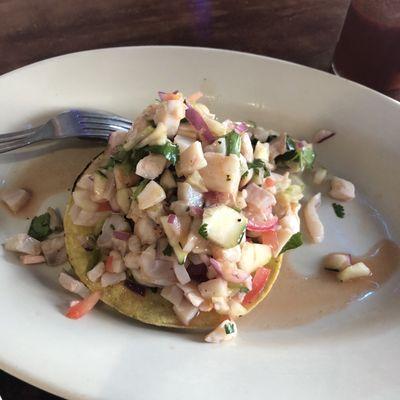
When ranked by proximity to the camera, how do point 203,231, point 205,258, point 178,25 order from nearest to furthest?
point 203,231
point 205,258
point 178,25

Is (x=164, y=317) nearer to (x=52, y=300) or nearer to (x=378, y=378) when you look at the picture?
(x=52, y=300)

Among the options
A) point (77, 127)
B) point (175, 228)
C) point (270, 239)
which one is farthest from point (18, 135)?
point (270, 239)

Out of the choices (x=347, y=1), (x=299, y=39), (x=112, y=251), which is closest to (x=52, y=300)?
(x=112, y=251)

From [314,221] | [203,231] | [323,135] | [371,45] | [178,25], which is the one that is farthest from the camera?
[178,25]

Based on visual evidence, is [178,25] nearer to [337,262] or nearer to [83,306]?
[337,262]

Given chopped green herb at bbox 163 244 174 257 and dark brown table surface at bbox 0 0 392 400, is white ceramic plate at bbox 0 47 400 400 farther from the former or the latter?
dark brown table surface at bbox 0 0 392 400

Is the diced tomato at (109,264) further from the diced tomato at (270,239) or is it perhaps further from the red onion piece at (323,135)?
the red onion piece at (323,135)

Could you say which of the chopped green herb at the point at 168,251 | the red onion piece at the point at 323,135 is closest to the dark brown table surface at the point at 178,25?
the red onion piece at the point at 323,135
